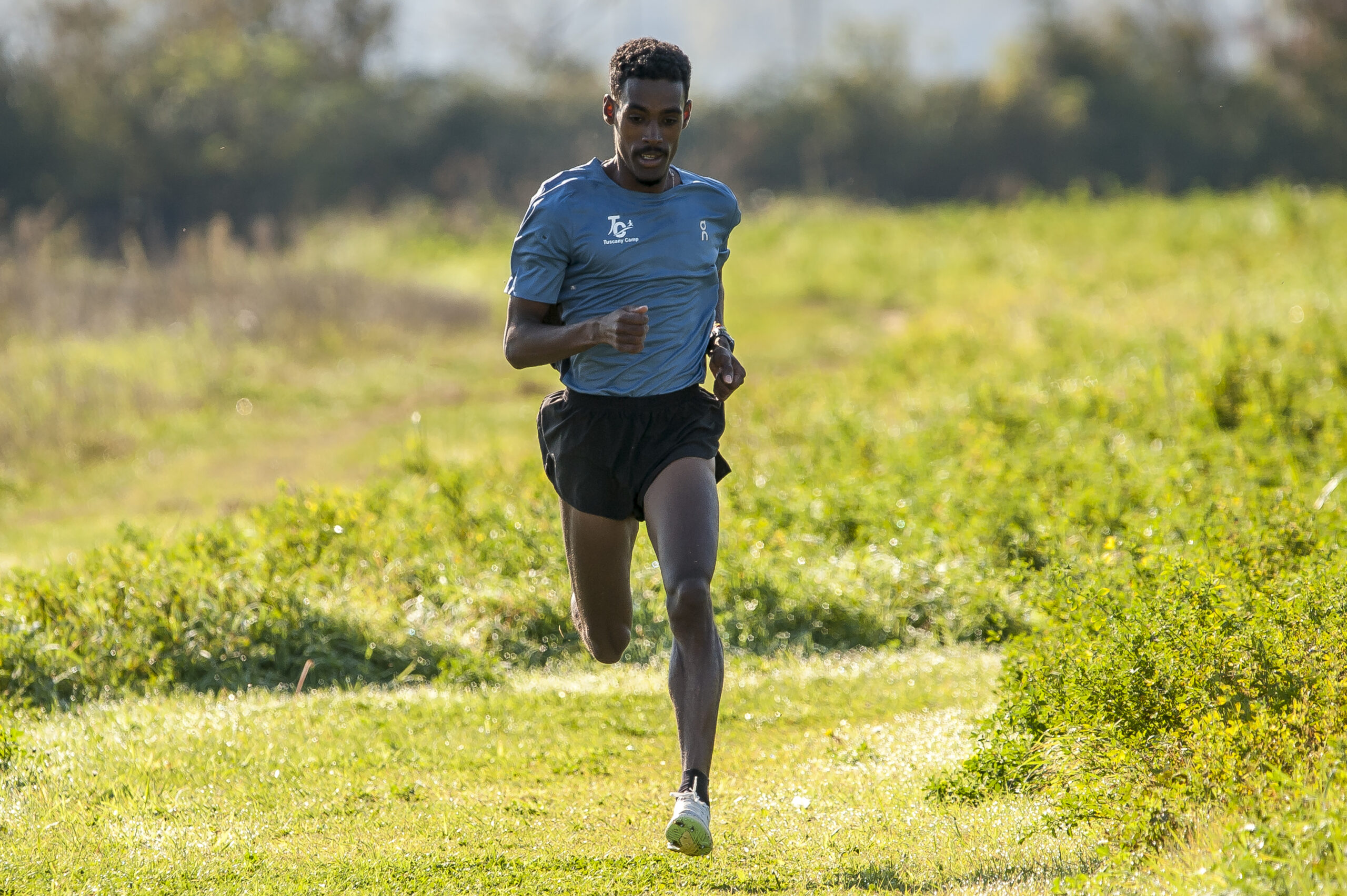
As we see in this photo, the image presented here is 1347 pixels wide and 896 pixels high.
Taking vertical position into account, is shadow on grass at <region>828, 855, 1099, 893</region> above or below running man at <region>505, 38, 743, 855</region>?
below

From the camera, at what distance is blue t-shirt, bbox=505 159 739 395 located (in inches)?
190

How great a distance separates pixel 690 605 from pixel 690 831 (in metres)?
0.70

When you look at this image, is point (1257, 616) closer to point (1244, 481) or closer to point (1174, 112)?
point (1244, 481)

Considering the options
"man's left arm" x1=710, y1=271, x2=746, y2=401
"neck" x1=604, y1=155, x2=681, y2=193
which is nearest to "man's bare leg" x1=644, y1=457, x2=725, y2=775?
"man's left arm" x1=710, y1=271, x2=746, y2=401

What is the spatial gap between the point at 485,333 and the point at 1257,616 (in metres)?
17.5

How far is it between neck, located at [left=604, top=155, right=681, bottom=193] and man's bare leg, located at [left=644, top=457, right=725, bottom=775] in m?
0.96

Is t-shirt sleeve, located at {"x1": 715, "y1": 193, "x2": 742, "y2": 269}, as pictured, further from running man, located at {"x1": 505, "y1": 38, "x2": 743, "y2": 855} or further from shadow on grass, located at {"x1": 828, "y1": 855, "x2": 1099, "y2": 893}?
shadow on grass, located at {"x1": 828, "y1": 855, "x2": 1099, "y2": 893}

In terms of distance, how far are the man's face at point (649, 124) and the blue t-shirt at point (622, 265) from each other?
0.11 metres

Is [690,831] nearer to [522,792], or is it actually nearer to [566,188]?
[522,792]

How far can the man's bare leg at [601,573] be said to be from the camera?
507 cm

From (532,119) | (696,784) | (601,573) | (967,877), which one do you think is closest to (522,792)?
(601,573)

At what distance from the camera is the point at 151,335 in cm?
1789

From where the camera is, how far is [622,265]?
487cm

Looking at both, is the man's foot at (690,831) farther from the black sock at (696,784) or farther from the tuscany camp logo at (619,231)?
the tuscany camp logo at (619,231)
